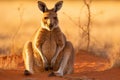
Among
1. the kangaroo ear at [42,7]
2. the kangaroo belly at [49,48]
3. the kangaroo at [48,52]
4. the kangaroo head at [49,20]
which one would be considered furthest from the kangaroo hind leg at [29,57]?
the kangaroo ear at [42,7]

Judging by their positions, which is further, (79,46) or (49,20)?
(79,46)

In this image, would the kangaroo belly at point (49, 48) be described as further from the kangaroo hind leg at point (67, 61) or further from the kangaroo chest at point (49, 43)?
the kangaroo hind leg at point (67, 61)

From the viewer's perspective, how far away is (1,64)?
15852mm

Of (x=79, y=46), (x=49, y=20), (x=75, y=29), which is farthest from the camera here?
(x=75, y=29)

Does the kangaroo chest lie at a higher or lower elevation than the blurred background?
higher

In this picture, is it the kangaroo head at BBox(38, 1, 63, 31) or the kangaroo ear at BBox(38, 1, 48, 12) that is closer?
the kangaroo head at BBox(38, 1, 63, 31)

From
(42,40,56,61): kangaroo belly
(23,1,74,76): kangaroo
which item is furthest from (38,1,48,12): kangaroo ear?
(42,40,56,61): kangaroo belly

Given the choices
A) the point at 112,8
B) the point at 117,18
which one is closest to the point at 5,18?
the point at 117,18

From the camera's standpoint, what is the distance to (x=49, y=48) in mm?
14234

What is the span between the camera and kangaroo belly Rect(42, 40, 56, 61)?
1425 cm

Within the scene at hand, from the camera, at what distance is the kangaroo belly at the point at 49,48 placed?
46.8 ft

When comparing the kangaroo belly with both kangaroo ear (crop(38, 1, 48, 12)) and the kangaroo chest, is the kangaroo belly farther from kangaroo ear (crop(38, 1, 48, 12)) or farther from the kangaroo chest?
kangaroo ear (crop(38, 1, 48, 12))

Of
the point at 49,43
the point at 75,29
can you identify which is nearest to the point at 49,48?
the point at 49,43

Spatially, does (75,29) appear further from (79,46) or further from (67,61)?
(67,61)
